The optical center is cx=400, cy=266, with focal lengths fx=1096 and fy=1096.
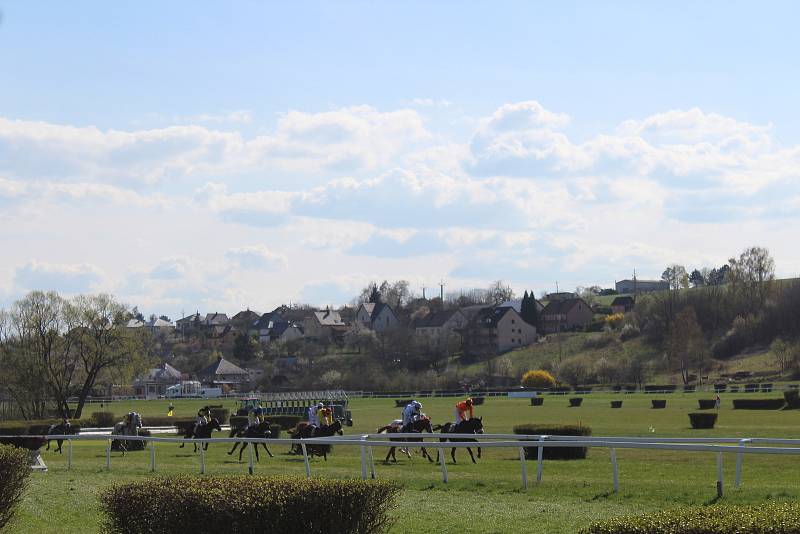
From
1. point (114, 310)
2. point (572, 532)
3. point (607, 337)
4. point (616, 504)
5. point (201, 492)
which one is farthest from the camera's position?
point (607, 337)

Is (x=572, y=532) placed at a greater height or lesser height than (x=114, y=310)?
lesser

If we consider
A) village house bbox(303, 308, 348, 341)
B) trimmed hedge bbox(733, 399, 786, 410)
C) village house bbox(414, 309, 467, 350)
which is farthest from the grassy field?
village house bbox(303, 308, 348, 341)

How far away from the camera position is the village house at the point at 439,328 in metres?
142

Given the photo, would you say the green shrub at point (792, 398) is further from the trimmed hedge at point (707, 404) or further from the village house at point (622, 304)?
the village house at point (622, 304)

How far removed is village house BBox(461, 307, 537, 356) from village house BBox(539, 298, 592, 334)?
6961 millimetres

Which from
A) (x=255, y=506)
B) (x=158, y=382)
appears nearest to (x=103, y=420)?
(x=255, y=506)

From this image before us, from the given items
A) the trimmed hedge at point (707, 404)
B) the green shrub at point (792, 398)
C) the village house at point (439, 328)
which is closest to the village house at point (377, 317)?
the village house at point (439, 328)

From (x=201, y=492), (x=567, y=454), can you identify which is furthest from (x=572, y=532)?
(x=567, y=454)

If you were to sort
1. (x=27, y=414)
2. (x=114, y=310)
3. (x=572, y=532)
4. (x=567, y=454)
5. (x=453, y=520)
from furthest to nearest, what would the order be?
(x=114, y=310), (x=27, y=414), (x=567, y=454), (x=453, y=520), (x=572, y=532)

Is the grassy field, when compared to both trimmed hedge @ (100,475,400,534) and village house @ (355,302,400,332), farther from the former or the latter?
village house @ (355,302,400,332)

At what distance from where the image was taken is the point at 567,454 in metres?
24.0

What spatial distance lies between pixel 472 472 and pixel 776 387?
60838mm

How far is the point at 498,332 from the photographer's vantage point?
147m

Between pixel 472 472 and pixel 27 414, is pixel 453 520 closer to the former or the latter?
pixel 472 472
